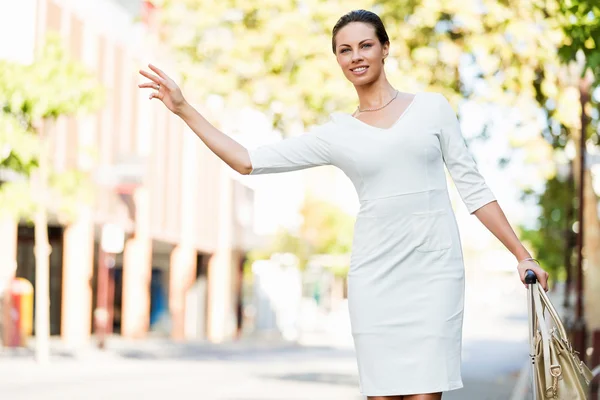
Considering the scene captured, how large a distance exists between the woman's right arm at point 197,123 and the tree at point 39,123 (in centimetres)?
1726

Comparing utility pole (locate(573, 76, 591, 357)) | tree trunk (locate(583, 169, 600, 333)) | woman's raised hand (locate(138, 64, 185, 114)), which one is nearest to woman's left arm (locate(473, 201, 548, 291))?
woman's raised hand (locate(138, 64, 185, 114))

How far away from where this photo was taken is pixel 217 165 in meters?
54.7

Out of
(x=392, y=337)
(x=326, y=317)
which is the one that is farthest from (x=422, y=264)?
(x=326, y=317)

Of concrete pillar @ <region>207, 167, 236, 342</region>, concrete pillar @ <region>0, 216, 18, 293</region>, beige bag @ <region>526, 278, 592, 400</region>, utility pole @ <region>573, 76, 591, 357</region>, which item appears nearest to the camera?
beige bag @ <region>526, 278, 592, 400</region>

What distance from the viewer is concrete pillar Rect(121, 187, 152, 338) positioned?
41969 millimetres

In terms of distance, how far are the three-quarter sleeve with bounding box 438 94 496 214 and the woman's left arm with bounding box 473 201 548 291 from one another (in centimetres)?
3

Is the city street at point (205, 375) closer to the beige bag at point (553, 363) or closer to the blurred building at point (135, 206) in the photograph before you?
the blurred building at point (135, 206)

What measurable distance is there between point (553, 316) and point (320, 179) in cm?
7139

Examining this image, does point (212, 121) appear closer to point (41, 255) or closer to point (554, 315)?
point (41, 255)

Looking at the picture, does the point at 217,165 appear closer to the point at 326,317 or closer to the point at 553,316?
the point at 326,317

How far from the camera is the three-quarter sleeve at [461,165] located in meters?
3.69

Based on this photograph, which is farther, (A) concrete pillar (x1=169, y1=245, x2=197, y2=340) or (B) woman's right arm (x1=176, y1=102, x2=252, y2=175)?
(A) concrete pillar (x1=169, y1=245, x2=197, y2=340)

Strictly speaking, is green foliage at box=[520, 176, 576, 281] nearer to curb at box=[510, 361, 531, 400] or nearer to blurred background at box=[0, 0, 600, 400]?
blurred background at box=[0, 0, 600, 400]

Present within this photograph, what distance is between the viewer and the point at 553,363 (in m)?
3.56
